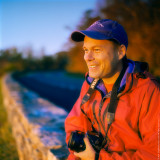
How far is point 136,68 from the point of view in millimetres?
1414

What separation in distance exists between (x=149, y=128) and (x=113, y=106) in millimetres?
322

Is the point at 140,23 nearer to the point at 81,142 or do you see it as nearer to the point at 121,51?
the point at 121,51

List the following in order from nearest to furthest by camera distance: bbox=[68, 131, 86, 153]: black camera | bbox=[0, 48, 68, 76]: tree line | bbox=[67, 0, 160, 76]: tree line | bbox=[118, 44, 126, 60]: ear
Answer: bbox=[68, 131, 86, 153]: black camera
bbox=[118, 44, 126, 60]: ear
bbox=[67, 0, 160, 76]: tree line
bbox=[0, 48, 68, 76]: tree line

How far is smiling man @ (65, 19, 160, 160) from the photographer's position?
1.24 m

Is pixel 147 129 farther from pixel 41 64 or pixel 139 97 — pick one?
pixel 41 64

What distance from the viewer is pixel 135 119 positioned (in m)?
1.31

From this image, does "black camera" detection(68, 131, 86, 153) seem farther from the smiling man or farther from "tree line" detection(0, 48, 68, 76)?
"tree line" detection(0, 48, 68, 76)

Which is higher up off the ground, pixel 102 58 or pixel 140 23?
pixel 140 23

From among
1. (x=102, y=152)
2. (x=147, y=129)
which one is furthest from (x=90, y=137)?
(x=147, y=129)

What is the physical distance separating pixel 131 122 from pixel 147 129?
14 cm

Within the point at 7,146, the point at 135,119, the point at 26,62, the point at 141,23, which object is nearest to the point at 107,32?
the point at 135,119

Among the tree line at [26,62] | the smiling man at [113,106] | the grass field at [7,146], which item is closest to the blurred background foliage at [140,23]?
the grass field at [7,146]

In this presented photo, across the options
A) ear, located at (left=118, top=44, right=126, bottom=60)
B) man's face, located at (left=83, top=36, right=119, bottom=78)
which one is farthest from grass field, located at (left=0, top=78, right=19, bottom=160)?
ear, located at (left=118, top=44, right=126, bottom=60)

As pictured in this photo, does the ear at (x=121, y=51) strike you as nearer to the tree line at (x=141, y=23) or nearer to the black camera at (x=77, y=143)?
the black camera at (x=77, y=143)
